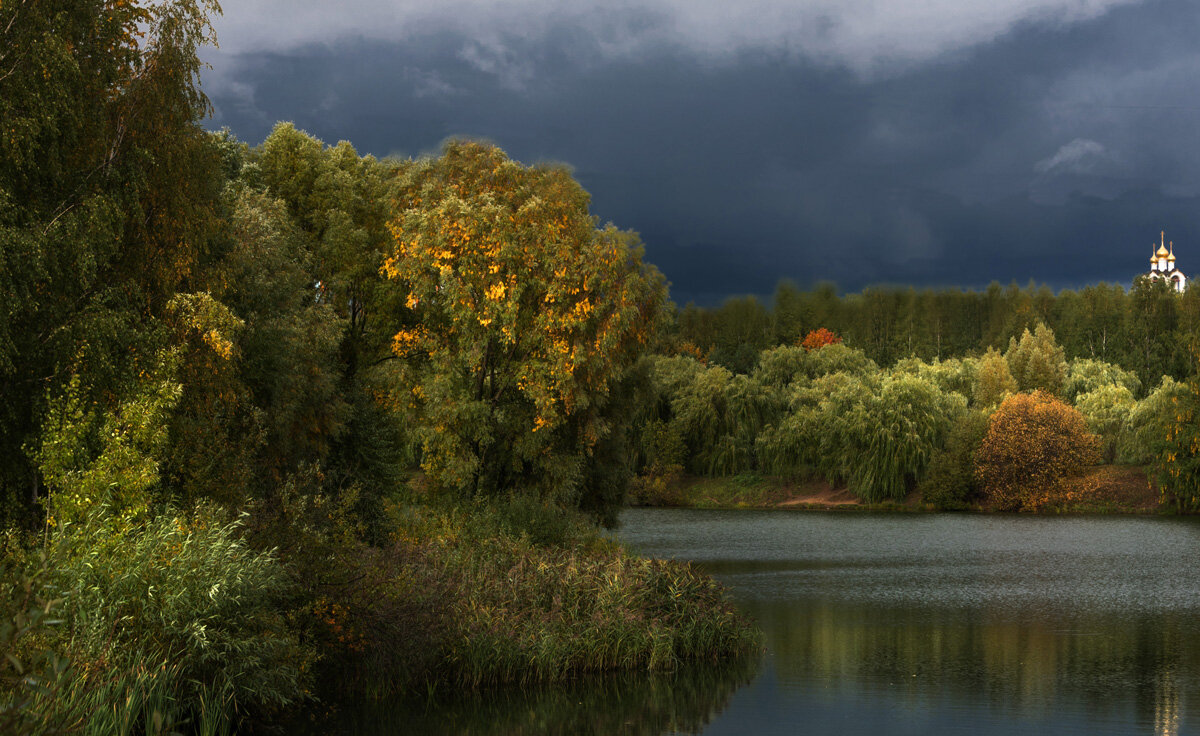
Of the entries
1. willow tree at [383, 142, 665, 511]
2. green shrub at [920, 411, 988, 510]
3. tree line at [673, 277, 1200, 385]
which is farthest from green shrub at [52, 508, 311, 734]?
tree line at [673, 277, 1200, 385]

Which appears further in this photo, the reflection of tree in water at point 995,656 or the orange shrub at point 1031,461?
the orange shrub at point 1031,461

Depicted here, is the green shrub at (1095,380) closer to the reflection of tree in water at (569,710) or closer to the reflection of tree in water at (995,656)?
the reflection of tree in water at (995,656)

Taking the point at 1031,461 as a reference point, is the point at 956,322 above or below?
above

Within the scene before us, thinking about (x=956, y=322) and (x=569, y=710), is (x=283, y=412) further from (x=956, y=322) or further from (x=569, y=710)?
(x=956, y=322)

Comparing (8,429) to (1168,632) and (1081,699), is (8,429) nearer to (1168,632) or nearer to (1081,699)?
(1081,699)

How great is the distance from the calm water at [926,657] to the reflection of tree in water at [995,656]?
0.17 feet

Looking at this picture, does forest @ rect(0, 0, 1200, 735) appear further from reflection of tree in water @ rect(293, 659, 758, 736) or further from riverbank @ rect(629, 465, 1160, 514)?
riverbank @ rect(629, 465, 1160, 514)

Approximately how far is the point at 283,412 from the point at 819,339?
81.4 m

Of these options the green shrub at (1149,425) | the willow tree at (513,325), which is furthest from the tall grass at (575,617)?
the green shrub at (1149,425)

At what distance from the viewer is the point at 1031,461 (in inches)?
2461

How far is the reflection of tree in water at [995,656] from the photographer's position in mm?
18359

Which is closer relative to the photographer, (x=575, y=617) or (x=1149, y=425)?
(x=575, y=617)

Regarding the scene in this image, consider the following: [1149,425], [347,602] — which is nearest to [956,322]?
[1149,425]

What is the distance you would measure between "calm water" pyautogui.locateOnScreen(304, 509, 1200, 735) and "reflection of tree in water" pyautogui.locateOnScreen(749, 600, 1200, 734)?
5 centimetres
